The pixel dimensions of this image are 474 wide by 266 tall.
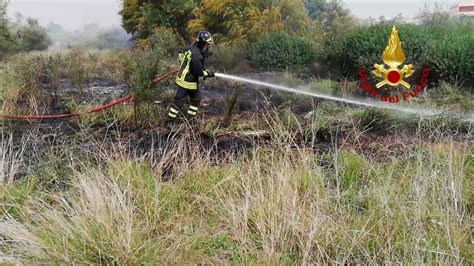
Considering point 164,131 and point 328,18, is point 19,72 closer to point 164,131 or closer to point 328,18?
point 164,131

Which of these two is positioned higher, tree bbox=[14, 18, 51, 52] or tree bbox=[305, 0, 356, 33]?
tree bbox=[305, 0, 356, 33]

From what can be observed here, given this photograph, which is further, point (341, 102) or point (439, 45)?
point (439, 45)

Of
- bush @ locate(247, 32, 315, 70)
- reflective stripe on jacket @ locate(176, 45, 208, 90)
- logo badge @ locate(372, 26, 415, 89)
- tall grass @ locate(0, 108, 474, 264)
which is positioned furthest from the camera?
bush @ locate(247, 32, 315, 70)

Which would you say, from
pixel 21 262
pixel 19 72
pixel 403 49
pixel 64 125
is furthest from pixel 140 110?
pixel 403 49

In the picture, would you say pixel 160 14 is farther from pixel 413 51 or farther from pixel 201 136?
pixel 201 136

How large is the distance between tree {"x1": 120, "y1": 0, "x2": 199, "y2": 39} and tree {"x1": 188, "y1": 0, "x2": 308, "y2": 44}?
71.5 inches

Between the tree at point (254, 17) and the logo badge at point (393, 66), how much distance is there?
189 inches

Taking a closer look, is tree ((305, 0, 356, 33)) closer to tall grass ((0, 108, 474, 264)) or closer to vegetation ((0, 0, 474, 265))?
vegetation ((0, 0, 474, 265))

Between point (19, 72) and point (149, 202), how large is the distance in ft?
19.5

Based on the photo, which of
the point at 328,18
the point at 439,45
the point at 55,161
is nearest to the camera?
the point at 55,161

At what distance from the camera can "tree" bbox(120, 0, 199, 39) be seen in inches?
592

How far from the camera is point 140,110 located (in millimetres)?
6340

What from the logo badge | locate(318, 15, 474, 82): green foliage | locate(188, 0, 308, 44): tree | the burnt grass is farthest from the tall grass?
locate(188, 0, 308, 44): tree

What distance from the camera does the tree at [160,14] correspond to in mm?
15047
